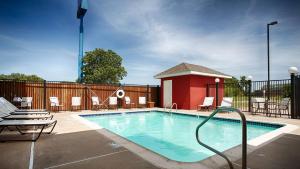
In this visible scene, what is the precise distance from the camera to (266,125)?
23.1 ft

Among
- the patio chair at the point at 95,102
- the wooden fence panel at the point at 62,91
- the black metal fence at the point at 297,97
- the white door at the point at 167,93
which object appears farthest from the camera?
the white door at the point at 167,93

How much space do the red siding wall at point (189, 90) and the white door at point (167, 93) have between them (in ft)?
1.20

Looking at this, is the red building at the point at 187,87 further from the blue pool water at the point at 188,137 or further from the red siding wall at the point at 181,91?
the blue pool water at the point at 188,137

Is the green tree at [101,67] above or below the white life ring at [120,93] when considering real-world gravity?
above

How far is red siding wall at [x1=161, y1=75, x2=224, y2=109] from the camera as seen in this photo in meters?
12.6

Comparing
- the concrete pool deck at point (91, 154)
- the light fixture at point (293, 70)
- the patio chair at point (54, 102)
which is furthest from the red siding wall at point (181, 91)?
the concrete pool deck at point (91, 154)

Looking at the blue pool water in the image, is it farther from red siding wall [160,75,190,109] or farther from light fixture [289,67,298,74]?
red siding wall [160,75,190,109]

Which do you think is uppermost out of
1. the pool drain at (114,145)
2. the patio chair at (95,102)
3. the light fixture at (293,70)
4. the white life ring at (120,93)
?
the light fixture at (293,70)

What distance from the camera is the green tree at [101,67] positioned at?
32250 mm

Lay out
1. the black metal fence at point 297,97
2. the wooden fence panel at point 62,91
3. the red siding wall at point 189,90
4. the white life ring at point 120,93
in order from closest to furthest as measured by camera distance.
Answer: the black metal fence at point 297,97 < the wooden fence panel at point 62,91 < the red siding wall at point 189,90 < the white life ring at point 120,93

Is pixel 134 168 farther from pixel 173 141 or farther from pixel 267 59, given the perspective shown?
pixel 267 59

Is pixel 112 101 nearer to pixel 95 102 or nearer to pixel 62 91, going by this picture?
pixel 95 102

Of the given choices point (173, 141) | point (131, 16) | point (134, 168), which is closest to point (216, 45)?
point (131, 16)

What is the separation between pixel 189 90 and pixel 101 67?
78.4ft
